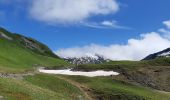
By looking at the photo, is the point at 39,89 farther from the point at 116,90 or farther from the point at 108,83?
the point at 108,83

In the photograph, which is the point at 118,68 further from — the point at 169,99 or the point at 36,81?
the point at 36,81

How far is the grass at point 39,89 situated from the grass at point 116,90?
5425 mm

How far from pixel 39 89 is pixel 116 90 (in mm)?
24636

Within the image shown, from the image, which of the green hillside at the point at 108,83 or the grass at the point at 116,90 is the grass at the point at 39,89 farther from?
the grass at the point at 116,90

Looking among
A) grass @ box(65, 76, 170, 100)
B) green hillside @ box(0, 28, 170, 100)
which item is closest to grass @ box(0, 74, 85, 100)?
green hillside @ box(0, 28, 170, 100)

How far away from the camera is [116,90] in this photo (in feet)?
287

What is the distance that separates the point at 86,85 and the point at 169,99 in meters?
17.5

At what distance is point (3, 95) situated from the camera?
5150cm

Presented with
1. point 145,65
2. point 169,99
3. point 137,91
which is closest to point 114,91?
point 137,91

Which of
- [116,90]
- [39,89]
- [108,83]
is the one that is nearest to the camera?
[39,89]

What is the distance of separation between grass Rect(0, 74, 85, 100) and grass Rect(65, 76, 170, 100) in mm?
5425

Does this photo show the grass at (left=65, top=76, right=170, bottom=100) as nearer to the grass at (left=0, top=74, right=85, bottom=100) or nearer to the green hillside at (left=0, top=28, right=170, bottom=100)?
the green hillside at (left=0, top=28, right=170, bottom=100)

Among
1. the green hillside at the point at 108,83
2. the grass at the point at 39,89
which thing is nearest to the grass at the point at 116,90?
the green hillside at the point at 108,83

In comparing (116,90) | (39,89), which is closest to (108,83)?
(116,90)
